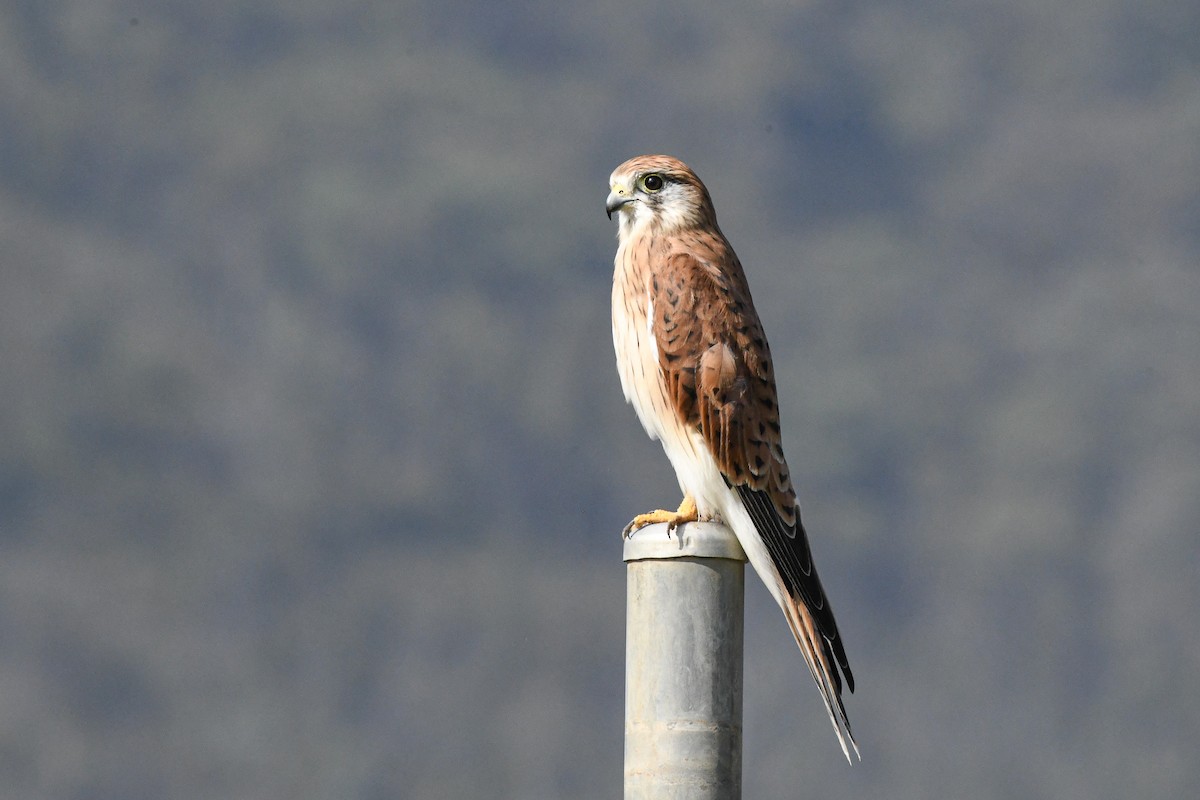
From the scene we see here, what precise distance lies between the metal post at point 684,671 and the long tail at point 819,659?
1.99ft

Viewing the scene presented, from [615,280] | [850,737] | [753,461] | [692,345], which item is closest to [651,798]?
[850,737]

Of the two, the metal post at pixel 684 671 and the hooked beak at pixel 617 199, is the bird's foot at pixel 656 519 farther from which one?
the hooked beak at pixel 617 199

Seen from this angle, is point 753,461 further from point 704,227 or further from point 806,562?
point 704,227

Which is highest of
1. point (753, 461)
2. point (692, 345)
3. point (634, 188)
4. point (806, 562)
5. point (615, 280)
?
point (634, 188)

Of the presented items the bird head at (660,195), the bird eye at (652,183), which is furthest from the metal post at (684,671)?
the bird eye at (652,183)

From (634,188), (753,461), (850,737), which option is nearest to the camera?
(850,737)

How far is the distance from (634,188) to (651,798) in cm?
291

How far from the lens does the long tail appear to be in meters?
6.04

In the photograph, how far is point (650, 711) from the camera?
5.52 meters

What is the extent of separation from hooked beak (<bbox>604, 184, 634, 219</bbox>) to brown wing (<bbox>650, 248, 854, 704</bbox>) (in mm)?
447

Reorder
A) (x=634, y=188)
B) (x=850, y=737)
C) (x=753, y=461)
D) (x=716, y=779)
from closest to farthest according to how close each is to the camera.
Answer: (x=716, y=779)
(x=850, y=737)
(x=753, y=461)
(x=634, y=188)

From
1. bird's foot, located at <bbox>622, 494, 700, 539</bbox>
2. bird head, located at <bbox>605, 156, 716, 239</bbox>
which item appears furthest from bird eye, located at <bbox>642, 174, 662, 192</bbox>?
bird's foot, located at <bbox>622, 494, 700, 539</bbox>

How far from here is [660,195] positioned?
22.5 ft

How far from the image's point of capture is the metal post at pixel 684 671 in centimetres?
544
